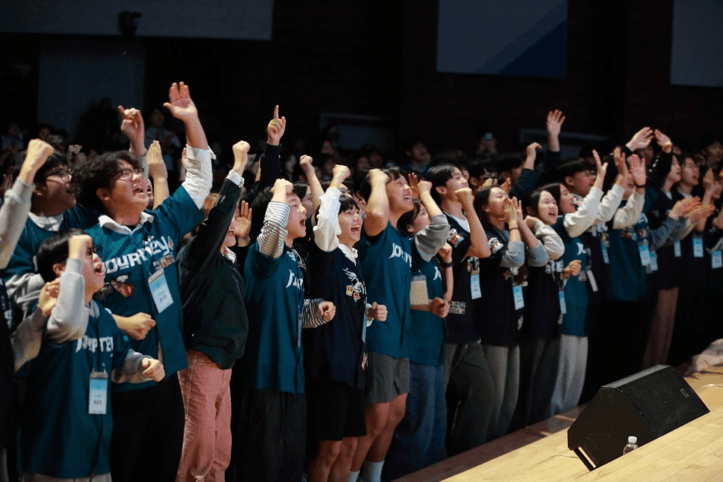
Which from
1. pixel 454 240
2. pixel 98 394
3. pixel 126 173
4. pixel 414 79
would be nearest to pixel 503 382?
pixel 454 240

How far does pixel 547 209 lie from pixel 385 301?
1558 millimetres

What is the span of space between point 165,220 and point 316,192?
3.27 ft

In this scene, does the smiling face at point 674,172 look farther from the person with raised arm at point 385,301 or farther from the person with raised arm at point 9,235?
the person with raised arm at point 9,235

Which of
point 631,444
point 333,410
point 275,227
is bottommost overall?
point 631,444

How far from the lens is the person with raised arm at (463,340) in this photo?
16.6 feet

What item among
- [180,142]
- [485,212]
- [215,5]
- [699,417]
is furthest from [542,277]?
[215,5]

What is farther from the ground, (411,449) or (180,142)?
(180,142)

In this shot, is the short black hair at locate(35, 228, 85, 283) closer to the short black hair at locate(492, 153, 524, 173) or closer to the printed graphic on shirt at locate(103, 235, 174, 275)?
the printed graphic on shirt at locate(103, 235, 174, 275)

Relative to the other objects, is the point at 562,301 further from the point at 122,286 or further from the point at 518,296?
the point at 122,286

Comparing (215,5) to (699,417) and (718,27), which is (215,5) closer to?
(718,27)

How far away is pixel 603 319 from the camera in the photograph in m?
6.73

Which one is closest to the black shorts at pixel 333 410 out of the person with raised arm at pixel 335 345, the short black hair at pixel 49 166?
the person with raised arm at pixel 335 345

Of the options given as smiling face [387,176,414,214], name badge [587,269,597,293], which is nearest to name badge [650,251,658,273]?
name badge [587,269,597,293]

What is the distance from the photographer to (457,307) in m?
5.08
